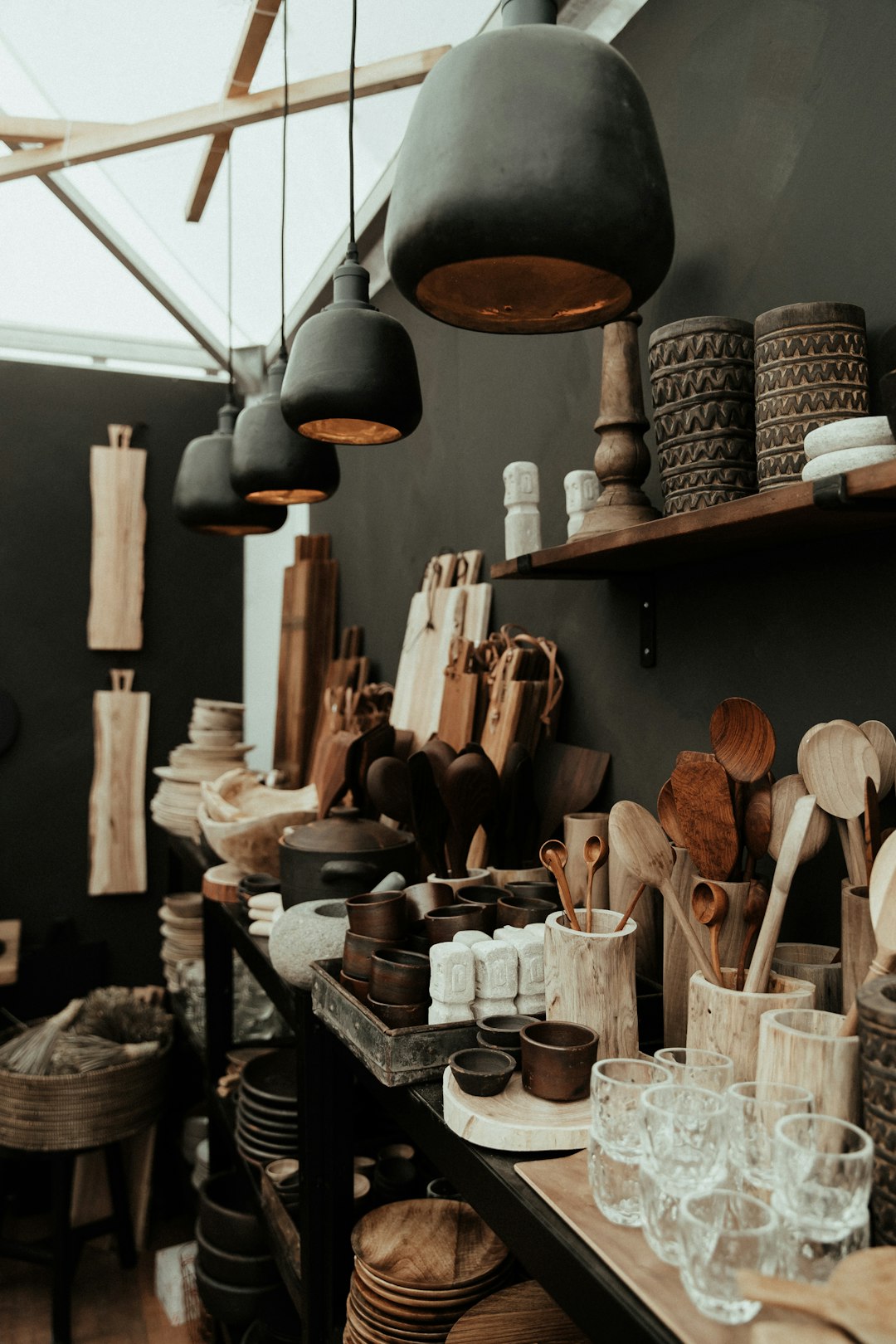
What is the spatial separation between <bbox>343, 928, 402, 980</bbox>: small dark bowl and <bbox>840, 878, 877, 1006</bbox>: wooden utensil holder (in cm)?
61

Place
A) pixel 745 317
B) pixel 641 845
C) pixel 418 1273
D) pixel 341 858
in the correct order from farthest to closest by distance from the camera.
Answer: pixel 341 858 < pixel 745 317 < pixel 418 1273 < pixel 641 845

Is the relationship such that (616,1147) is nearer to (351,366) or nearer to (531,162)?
(531,162)

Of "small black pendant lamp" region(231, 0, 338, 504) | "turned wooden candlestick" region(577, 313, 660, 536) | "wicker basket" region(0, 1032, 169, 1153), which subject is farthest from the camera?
"wicker basket" region(0, 1032, 169, 1153)

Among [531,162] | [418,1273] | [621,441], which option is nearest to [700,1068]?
[418,1273]

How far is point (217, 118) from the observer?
7.63ft

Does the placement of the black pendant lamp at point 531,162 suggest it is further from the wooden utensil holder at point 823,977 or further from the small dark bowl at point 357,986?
the small dark bowl at point 357,986

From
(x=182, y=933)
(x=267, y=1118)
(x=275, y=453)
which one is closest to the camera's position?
(x=275, y=453)

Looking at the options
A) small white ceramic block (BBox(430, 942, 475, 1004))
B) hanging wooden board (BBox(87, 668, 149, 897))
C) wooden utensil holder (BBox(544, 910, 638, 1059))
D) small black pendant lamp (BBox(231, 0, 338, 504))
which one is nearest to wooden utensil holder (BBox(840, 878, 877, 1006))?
wooden utensil holder (BBox(544, 910, 638, 1059))

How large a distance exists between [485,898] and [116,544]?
118 inches

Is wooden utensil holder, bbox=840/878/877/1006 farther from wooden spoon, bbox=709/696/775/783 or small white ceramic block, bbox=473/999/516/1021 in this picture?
small white ceramic block, bbox=473/999/516/1021

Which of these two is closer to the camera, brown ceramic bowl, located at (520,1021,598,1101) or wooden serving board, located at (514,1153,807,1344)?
wooden serving board, located at (514,1153,807,1344)

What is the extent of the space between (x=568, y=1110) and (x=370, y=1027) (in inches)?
11.7

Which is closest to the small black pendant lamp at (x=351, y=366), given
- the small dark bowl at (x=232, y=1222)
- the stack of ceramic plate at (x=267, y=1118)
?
the stack of ceramic plate at (x=267, y=1118)

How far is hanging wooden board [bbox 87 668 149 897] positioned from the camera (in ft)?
13.2
